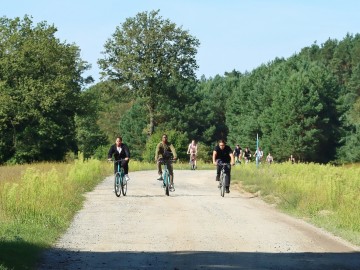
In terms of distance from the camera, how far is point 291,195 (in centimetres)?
2239

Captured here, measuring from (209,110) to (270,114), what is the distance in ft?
67.6

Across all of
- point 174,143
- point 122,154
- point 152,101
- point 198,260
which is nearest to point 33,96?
point 174,143

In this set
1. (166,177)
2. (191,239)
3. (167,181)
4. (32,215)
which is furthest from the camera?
(166,177)

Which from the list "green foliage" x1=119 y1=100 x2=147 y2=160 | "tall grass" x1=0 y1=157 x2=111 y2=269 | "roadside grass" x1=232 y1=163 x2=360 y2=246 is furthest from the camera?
"green foliage" x1=119 y1=100 x2=147 y2=160

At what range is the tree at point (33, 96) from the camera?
60.2 meters

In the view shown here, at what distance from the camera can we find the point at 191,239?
45.2 ft

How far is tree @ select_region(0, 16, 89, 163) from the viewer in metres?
60.2

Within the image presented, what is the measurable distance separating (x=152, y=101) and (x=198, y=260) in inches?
2510

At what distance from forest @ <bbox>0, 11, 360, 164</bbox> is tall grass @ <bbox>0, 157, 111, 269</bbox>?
37.5 metres

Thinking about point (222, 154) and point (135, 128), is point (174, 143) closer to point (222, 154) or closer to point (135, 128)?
point (222, 154)

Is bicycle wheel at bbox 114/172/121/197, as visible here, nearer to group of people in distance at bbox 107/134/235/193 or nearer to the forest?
group of people in distance at bbox 107/134/235/193

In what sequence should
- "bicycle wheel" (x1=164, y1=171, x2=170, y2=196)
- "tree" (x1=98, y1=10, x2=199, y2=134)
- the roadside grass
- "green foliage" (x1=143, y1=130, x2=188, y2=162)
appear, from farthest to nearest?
"tree" (x1=98, y1=10, x2=199, y2=134)
"green foliage" (x1=143, y1=130, x2=188, y2=162)
"bicycle wheel" (x1=164, y1=171, x2=170, y2=196)
the roadside grass

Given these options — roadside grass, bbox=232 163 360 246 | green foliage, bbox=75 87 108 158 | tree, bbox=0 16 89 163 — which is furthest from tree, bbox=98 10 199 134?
roadside grass, bbox=232 163 360 246

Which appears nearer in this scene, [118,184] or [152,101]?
[118,184]
